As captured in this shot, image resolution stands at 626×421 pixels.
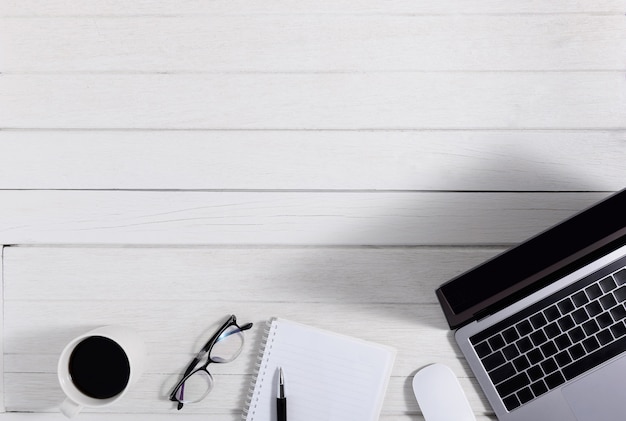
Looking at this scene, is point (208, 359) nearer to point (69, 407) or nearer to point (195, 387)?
Result: point (195, 387)

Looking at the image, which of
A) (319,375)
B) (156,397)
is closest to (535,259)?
(319,375)

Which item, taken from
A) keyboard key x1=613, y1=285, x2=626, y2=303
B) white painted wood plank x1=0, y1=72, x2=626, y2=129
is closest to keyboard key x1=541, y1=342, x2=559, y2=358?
keyboard key x1=613, y1=285, x2=626, y2=303

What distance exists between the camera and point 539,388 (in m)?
0.76

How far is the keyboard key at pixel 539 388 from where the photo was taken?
760 millimetres

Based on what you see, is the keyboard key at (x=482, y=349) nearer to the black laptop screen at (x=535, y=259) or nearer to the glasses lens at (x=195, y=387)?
the black laptop screen at (x=535, y=259)

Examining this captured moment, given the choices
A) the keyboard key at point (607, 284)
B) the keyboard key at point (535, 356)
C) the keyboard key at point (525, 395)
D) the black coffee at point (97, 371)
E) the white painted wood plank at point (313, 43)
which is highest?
the white painted wood plank at point (313, 43)

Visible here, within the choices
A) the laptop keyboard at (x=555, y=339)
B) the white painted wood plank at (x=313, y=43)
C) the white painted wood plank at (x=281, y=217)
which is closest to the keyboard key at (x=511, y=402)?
the laptop keyboard at (x=555, y=339)

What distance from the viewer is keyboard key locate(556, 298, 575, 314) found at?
735mm

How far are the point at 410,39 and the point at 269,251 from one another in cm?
40

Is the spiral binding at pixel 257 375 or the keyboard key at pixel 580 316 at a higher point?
the spiral binding at pixel 257 375

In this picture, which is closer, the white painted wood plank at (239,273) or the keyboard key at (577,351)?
the keyboard key at (577,351)

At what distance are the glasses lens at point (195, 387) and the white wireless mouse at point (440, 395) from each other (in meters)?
0.32

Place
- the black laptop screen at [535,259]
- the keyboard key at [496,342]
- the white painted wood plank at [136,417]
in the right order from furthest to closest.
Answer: the white painted wood plank at [136,417], the keyboard key at [496,342], the black laptop screen at [535,259]

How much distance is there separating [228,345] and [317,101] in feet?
1.35
